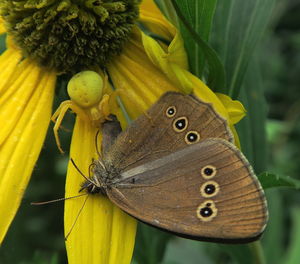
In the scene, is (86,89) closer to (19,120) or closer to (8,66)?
(19,120)

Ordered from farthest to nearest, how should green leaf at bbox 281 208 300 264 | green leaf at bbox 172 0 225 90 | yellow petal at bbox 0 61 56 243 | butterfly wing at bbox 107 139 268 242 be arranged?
1. green leaf at bbox 281 208 300 264
2. yellow petal at bbox 0 61 56 243
3. green leaf at bbox 172 0 225 90
4. butterfly wing at bbox 107 139 268 242

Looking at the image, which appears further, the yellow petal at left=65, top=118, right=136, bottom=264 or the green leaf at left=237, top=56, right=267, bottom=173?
the green leaf at left=237, top=56, right=267, bottom=173

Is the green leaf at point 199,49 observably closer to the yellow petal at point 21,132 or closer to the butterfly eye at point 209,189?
the butterfly eye at point 209,189

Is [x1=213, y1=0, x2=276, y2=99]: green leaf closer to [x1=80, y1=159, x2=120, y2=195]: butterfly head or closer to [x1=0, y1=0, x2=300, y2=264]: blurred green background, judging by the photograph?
[x1=0, y1=0, x2=300, y2=264]: blurred green background

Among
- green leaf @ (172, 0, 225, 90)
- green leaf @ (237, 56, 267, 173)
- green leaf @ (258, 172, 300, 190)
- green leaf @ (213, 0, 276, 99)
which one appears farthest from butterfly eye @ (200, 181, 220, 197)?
green leaf @ (237, 56, 267, 173)

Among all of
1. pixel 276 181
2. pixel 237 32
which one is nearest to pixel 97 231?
pixel 276 181

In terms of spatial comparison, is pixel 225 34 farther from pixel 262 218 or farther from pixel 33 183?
pixel 33 183
